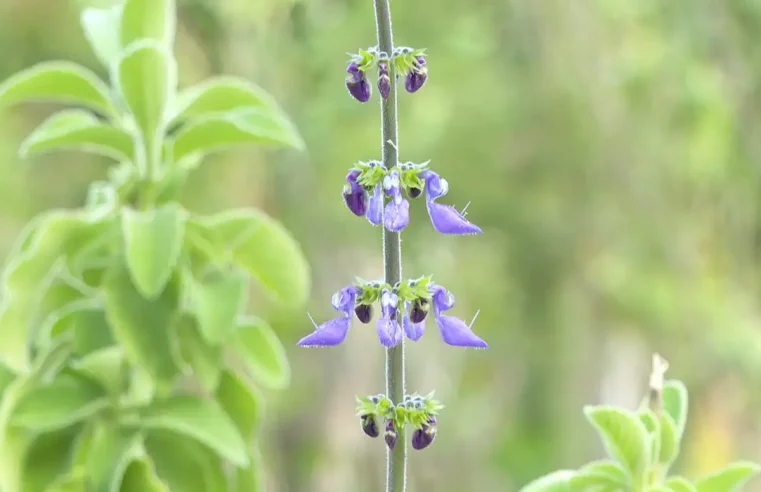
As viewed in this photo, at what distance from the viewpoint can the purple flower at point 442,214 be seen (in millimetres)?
364

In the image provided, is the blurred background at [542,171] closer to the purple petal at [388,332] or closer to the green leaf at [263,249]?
the green leaf at [263,249]

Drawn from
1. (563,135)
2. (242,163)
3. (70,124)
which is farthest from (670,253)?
(70,124)

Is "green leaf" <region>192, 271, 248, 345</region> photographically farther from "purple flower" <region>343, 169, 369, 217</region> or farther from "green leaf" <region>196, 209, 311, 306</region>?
"purple flower" <region>343, 169, 369, 217</region>

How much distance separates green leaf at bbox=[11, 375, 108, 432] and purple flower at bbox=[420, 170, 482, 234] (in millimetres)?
336

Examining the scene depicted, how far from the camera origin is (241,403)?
67 cm

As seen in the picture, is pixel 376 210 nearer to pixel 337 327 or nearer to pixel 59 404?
pixel 337 327

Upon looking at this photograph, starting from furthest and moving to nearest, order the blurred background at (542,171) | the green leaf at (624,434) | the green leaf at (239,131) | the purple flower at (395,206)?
the blurred background at (542,171) < the green leaf at (239,131) < the green leaf at (624,434) < the purple flower at (395,206)

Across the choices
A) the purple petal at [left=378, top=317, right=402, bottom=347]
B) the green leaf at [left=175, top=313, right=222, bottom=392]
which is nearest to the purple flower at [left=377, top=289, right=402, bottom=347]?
the purple petal at [left=378, top=317, right=402, bottom=347]

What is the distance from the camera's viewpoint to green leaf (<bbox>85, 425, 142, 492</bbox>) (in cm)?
58

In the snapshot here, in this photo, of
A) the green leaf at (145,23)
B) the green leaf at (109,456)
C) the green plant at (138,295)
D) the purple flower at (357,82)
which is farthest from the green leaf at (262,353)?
the purple flower at (357,82)

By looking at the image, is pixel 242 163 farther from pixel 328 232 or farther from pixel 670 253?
pixel 670 253

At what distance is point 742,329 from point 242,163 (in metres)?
1.07

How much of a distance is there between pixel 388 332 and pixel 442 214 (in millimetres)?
57

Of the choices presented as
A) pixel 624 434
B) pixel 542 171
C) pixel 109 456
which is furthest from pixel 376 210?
pixel 542 171
